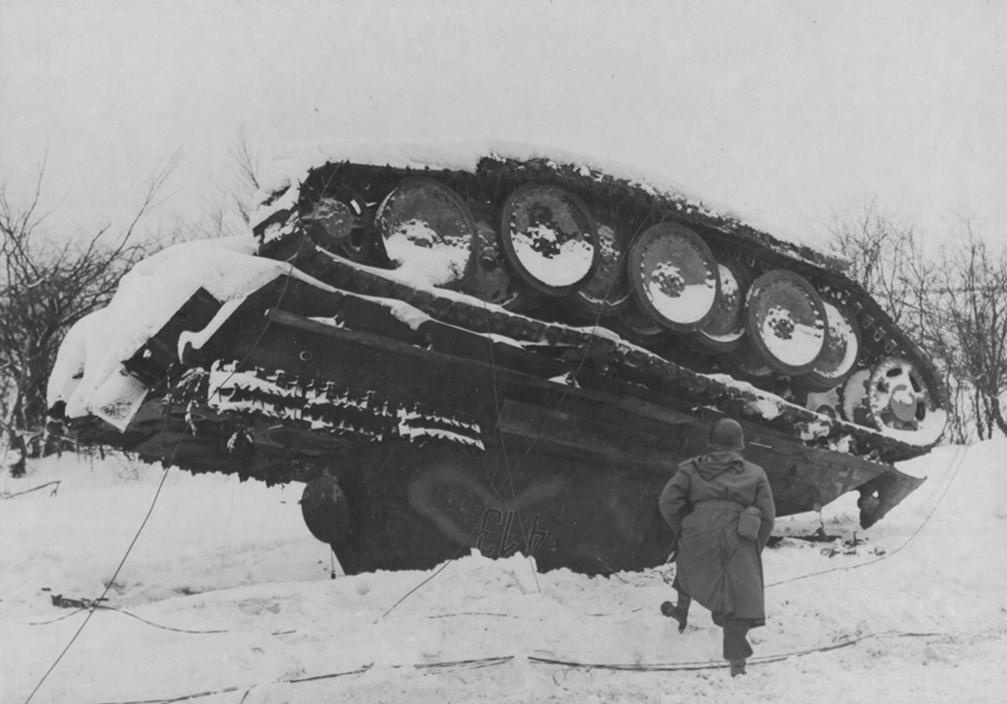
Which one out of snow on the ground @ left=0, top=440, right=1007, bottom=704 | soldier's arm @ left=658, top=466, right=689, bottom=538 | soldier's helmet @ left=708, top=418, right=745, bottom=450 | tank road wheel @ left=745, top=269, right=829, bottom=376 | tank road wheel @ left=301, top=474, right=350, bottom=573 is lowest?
snow on the ground @ left=0, top=440, right=1007, bottom=704

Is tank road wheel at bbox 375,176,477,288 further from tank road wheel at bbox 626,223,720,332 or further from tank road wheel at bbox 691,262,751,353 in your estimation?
tank road wheel at bbox 691,262,751,353

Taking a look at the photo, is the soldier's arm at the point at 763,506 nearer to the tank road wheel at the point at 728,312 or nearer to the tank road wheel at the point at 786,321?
the tank road wheel at the point at 728,312

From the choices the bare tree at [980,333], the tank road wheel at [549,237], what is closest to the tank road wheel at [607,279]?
the tank road wheel at [549,237]

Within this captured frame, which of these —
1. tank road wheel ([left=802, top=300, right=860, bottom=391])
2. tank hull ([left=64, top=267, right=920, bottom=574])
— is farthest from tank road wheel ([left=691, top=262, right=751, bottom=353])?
tank road wheel ([left=802, top=300, right=860, bottom=391])

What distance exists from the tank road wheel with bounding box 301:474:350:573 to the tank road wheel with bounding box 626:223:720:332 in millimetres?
2443

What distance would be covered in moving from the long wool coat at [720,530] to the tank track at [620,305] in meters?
1.40

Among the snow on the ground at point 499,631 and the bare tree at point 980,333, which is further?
the bare tree at point 980,333

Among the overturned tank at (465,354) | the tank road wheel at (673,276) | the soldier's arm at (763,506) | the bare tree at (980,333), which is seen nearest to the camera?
the soldier's arm at (763,506)

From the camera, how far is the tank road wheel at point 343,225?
5.17 m

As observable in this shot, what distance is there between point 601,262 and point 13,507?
1061 centimetres

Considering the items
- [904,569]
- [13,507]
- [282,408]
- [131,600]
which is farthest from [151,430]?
[13,507]

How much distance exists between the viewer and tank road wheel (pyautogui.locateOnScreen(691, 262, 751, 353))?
7102 mm

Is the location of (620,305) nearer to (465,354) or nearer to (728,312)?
(728,312)

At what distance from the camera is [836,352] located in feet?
27.2
